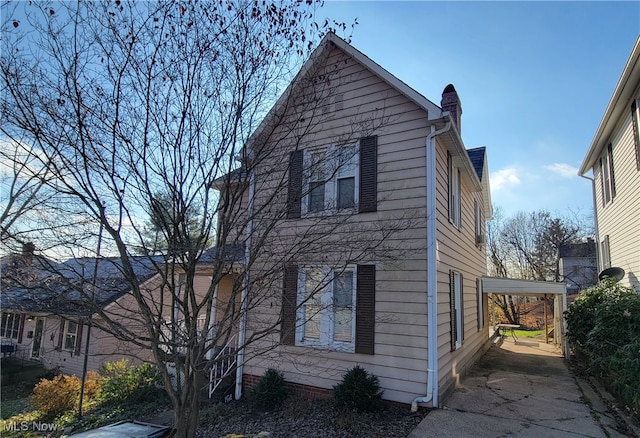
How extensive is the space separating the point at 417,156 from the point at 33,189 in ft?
20.4

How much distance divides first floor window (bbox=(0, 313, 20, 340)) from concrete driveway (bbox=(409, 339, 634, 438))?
22.0 meters

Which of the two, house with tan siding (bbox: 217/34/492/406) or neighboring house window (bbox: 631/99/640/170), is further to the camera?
neighboring house window (bbox: 631/99/640/170)

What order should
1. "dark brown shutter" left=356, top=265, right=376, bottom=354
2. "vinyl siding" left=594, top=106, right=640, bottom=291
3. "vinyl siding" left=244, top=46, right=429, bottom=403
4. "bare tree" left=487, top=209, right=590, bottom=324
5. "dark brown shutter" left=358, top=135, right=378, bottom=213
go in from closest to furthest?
"vinyl siding" left=244, top=46, right=429, bottom=403
"dark brown shutter" left=356, top=265, right=376, bottom=354
"dark brown shutter" left=358, top=135, right=378, bottom=213
"vinyl siding" left=594, top=106, right=640, bottom=291
"bare tree" left=487, top=209, right=590, bottom=324

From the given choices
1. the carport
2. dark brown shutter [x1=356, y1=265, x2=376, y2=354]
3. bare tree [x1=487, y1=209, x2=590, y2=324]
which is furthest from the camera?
bare tree [x1=487, y1=209, x2=590, y2=324]

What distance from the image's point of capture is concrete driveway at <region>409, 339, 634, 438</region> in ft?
18.9

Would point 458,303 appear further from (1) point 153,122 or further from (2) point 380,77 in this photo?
(1) point 153,122

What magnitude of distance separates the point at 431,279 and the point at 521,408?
2.88m

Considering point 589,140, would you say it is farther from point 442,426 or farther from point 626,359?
point 442,426

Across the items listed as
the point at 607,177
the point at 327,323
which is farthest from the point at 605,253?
the point at 327,323

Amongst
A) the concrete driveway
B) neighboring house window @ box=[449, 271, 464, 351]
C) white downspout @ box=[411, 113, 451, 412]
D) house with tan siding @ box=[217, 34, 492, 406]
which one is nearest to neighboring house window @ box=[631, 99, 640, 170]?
house with tan siding @ box=[217, 34, 492, 406]

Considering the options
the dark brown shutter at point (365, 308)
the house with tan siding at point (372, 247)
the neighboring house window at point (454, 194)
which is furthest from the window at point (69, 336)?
the neighboring house window at point (454, 194)

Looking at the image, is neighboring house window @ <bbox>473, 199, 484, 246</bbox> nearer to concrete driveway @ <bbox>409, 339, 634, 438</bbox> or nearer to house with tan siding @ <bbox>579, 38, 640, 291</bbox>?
house with tan siding @ <bbox>579, 38, 640, 291</bbox>

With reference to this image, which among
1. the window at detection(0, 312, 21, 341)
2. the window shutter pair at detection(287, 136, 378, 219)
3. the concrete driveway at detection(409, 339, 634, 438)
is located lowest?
the window at detection(0, 312, 21, 341)

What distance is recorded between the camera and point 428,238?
717 centimetres
